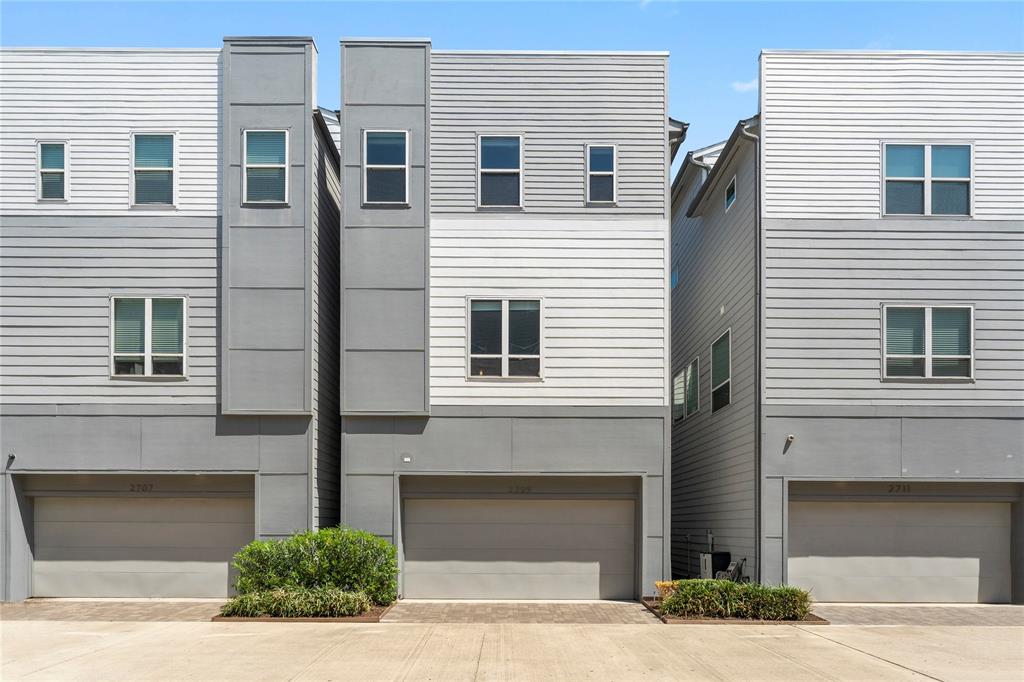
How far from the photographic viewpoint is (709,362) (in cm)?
2053

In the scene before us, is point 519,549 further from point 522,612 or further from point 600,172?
point 600,172

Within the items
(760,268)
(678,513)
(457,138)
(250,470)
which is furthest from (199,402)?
(678,513)

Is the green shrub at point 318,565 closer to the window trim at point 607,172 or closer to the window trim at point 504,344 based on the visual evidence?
the window trim at point 504,344

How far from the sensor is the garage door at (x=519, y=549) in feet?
55.9

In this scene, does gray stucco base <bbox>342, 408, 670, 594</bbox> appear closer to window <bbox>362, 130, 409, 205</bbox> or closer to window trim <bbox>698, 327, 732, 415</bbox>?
window trim <bbox>698, 327, 732, 415</bbox>

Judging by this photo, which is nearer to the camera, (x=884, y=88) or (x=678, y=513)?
(x=884, y=88)

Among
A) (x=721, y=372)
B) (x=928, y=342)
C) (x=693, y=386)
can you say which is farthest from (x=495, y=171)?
(x=928, y=342)

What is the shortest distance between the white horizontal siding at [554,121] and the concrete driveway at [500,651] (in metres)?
7.28

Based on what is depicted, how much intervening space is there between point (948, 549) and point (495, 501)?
301 inches

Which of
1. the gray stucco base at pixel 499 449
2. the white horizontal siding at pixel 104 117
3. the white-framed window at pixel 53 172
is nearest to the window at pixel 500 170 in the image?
the gray stucco base at pixel 499 449

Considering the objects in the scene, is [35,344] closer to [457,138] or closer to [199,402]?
[199,402]

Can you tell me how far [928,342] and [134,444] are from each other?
13.3 metres

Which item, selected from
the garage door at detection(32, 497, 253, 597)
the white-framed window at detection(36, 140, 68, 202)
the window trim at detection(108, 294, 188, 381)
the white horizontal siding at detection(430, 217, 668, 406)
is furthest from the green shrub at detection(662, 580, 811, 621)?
the white-framed window at detection(36, 140, 68, 202)

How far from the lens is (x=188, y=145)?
1700 centimetres
